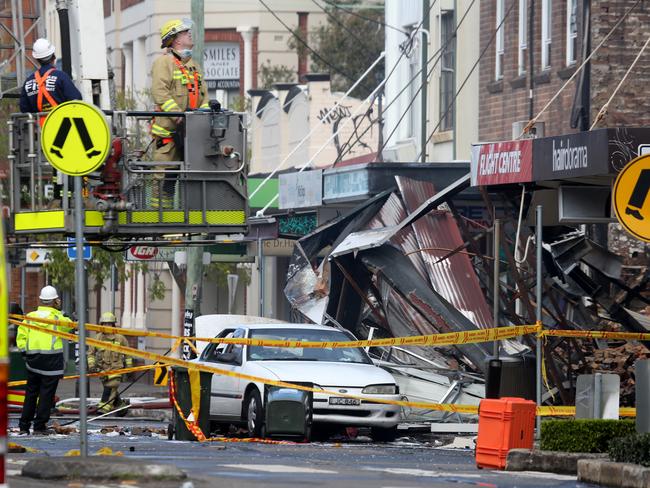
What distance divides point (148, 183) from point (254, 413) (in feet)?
11.9

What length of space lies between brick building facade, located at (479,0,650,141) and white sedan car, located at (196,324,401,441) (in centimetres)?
649

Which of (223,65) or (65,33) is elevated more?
(223,65)

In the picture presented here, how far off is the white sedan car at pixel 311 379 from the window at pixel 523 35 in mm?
9107

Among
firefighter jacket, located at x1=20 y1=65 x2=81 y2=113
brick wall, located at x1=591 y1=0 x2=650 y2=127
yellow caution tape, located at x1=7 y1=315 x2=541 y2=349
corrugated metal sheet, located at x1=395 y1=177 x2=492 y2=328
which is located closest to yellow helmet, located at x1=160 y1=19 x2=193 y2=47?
firefighter jacket, located at x1=20 y1=65 x2=81 y2=113

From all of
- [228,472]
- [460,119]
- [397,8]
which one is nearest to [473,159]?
[228,472]

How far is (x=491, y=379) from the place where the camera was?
1886 centimetres

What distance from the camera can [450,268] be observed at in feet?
77.7

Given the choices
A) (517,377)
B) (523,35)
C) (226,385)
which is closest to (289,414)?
(226,385)

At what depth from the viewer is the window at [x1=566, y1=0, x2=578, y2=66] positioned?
2773 cm

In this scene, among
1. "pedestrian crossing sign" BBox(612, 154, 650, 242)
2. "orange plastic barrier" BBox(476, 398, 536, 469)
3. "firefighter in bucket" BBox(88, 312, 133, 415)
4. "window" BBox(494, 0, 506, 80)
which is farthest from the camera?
"window" BBox(494, 0, 506, 80)

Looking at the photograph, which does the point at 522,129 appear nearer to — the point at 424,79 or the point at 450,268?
the point at 424,79

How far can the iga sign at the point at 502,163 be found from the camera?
20.1 metres

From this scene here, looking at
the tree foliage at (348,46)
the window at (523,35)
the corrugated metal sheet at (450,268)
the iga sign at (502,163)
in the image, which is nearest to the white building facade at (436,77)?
the window at (523,35)

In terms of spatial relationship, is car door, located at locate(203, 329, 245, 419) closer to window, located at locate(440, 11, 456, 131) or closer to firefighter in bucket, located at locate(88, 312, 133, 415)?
firefighter in bucket, located at locate(88, 312, 133, 415)
